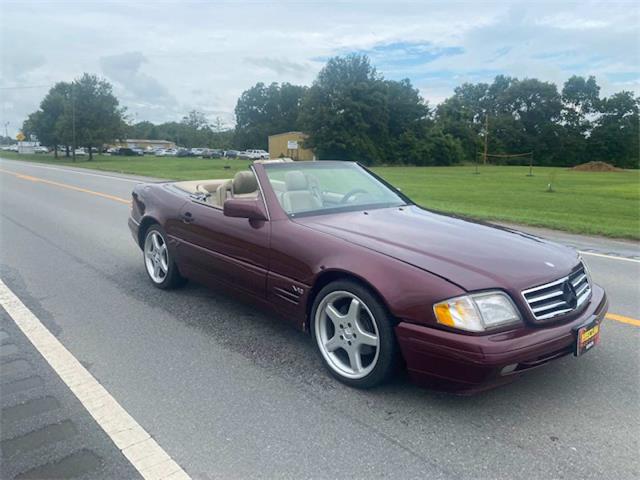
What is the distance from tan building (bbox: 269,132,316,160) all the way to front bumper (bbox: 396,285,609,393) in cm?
6027

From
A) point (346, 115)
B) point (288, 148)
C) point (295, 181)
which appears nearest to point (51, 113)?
point (288, 148)

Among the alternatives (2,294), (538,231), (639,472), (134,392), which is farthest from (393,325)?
(538,231)

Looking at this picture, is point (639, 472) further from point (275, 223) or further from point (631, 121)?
point (631, 121)

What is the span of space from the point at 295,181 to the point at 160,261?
6.46ft

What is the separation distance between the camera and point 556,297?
307 cm

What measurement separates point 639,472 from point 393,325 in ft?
4.54

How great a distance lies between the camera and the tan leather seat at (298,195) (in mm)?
4122

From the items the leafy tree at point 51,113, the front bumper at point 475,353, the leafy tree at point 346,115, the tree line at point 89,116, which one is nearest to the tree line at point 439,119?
the leafy tree at point 346,115

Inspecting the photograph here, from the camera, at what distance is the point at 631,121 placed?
81.7m

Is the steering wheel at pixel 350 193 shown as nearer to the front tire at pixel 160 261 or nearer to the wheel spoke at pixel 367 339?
the wheel spoke at pixel 367 339

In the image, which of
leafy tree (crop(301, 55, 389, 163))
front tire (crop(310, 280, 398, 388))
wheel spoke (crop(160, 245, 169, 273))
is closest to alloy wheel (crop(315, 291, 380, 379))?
front tire (crop(310, 280, 398, 388))

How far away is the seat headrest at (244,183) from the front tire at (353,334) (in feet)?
5.24

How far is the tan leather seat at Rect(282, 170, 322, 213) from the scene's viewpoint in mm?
4122

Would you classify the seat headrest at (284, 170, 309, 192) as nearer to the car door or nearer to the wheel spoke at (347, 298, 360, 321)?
the car door
